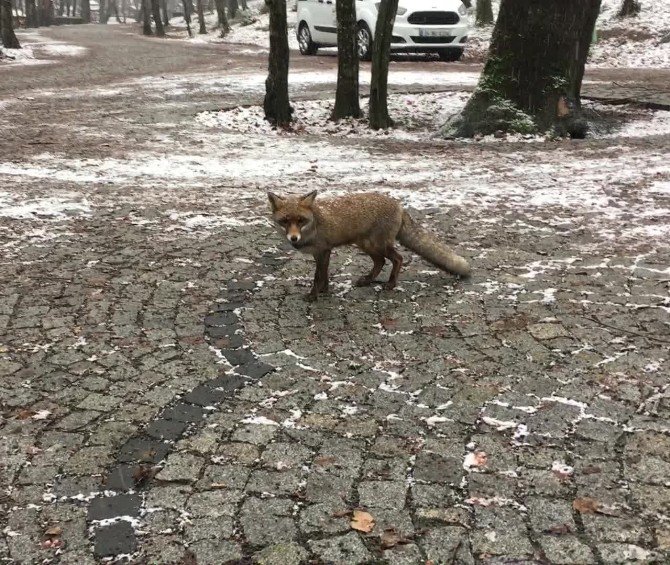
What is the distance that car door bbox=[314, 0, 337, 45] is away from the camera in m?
21.5

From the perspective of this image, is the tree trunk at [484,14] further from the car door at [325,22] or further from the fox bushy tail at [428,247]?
the fox bushy tail at [428,247]

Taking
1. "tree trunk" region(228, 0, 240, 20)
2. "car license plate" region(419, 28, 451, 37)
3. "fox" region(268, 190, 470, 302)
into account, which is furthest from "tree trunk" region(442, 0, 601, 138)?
"tree trunk" region(228, 0, 240, 20)

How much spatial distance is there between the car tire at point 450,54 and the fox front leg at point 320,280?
1710 cm

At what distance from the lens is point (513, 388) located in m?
4.42

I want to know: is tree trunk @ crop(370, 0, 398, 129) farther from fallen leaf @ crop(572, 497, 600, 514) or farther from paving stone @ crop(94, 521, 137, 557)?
paving stone @ crop(94, 521, 137, 557)

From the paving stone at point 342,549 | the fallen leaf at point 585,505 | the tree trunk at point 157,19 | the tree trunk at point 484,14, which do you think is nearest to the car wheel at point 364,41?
the tree trunk at point 484,14

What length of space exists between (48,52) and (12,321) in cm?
2699

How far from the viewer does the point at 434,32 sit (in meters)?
19.8

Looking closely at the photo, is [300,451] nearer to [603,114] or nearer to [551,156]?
[551,156]

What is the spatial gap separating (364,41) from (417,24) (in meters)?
1.61

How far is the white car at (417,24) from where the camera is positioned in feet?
61.1

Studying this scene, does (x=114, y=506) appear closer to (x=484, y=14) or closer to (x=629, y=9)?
(x=629, y=9)

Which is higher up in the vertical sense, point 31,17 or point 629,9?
point 629,9

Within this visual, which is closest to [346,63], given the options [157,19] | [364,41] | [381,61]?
[381,61]
